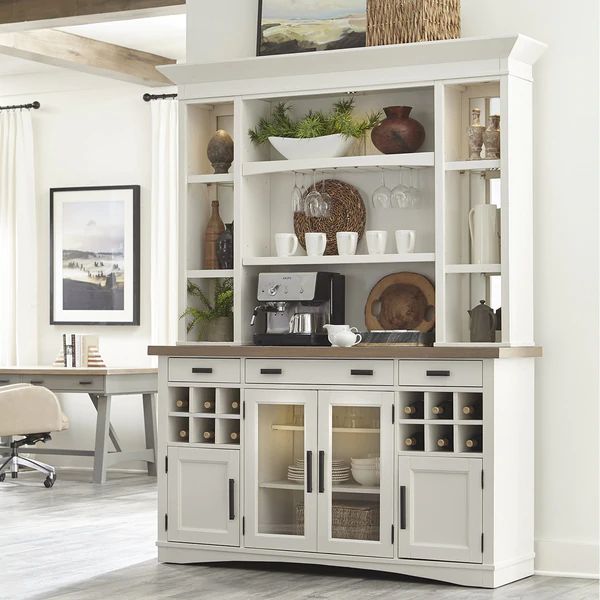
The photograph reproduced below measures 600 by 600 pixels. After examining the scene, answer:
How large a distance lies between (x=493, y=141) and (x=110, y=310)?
4.61 metres

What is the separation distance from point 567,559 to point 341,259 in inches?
61.8

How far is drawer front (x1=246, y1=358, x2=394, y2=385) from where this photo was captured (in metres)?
4.87

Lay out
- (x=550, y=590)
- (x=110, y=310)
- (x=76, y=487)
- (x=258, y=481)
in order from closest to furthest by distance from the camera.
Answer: (x=550, y=590) → (x=258, y=481) → (x=76, y=487) → (x=110, y=310)

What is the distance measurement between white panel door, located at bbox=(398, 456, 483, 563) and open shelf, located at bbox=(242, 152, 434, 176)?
4.04 feet

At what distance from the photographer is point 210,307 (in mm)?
5449

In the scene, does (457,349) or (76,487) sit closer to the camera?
(457,349)

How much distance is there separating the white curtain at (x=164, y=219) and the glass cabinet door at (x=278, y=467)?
355 cm

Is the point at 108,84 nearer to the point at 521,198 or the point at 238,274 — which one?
the point at 238,274

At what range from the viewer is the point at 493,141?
4934 millimetres

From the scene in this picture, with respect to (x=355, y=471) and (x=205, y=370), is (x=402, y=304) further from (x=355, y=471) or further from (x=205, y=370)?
(x=205, y=370)

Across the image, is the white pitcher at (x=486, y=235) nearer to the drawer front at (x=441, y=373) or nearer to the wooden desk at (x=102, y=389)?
the drawer front at (x=441, y=373)

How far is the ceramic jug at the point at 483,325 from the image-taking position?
16.1 feet

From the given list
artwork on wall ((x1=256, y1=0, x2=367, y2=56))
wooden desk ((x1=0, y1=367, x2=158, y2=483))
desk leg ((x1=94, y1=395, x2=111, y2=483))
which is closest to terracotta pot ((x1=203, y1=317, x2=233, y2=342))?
artwork on wall ((x1=256, y1=0, x2=367, y2=56))

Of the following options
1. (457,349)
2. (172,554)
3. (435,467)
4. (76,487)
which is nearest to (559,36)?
(457,349)
